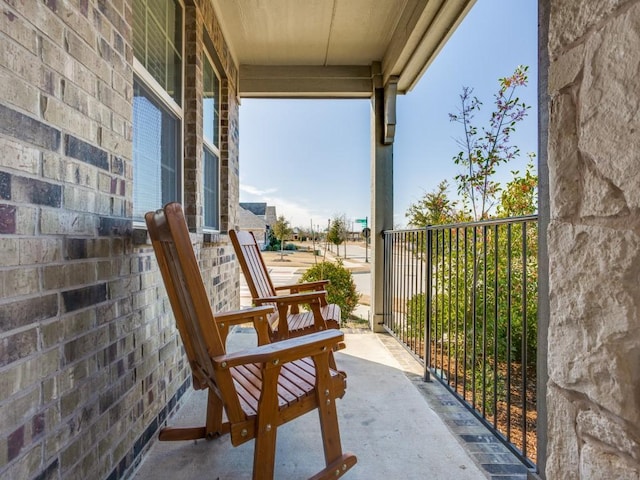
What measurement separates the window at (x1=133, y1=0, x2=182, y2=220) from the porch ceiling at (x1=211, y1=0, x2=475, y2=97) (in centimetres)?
98

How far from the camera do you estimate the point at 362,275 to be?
44.8ft

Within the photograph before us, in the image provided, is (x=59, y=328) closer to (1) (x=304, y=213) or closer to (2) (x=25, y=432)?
(2) (x=25, y=432)

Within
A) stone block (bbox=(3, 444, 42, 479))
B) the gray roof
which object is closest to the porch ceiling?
stone block (bbox=(3, 444, 42, 479))

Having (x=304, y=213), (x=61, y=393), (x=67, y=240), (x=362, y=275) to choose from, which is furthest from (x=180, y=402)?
(x=304, y=213)

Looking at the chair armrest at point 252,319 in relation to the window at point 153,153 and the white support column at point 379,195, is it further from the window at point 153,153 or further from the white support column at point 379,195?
the white support column at point 379,195

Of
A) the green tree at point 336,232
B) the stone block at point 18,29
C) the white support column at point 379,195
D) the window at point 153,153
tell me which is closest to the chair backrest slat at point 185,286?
the stone block at point 18,29

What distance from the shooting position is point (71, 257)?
1141mm

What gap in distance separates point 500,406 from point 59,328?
9.71ft

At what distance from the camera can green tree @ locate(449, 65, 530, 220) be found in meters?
3.68

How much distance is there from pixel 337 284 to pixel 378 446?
3301mm

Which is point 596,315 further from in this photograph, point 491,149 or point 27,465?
point 491,149

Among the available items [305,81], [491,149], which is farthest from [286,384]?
[305,81]

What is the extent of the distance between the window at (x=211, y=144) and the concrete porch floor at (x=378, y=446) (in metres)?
1.66

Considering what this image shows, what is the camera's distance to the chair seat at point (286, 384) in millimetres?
1312
